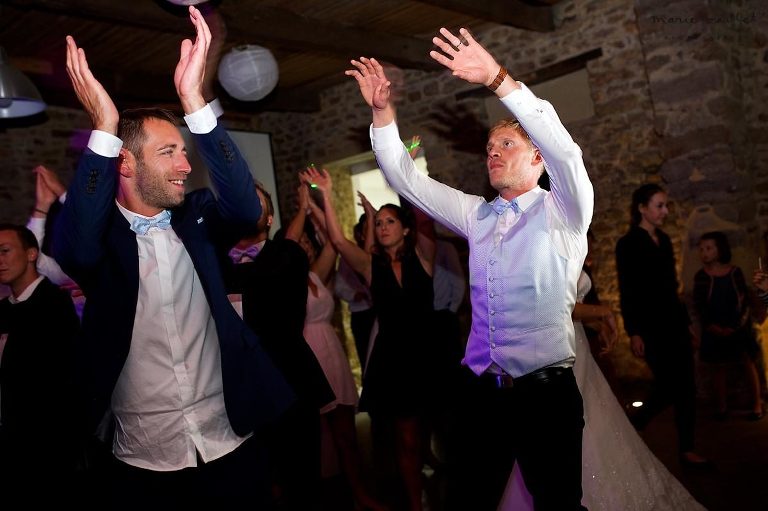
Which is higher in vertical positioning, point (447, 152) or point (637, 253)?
point (447, 152)

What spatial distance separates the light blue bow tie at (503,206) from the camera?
2338mm

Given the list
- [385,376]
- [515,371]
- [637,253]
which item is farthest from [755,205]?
[515,371]

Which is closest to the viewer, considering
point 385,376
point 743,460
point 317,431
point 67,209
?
point 67,209

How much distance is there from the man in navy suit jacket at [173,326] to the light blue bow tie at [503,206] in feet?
3.00

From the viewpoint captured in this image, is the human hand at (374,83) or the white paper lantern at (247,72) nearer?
the human hand at (374,83)

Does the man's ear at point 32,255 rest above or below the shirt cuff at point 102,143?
below

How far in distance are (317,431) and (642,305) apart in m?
2.09

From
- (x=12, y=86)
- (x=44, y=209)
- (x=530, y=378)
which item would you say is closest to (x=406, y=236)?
(x=530, y=378)

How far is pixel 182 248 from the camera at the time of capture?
1.89 meters

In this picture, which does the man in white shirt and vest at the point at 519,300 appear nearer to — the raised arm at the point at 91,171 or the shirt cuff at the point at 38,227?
the raised arm at the point at 91,171

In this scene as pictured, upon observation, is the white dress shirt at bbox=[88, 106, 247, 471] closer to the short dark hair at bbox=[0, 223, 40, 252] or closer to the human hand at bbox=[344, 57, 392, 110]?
the human hand at bbox=[344, 57, 392, 110]

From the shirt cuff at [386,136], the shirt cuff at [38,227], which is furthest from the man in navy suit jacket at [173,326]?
the shirt cuff at [38,227]

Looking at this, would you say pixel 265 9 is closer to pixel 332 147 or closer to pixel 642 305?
pixel 332 147

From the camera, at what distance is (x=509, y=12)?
20.5 ft
